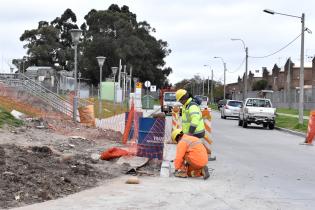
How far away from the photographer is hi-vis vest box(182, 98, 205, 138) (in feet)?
37.5

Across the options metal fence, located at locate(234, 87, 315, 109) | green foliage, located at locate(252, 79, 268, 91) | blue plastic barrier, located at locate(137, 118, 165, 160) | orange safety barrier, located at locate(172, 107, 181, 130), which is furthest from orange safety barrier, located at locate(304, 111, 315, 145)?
green foliage, located at locate(252, 79, 268, 91)

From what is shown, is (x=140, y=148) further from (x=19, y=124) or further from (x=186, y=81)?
(x=186, y=81)

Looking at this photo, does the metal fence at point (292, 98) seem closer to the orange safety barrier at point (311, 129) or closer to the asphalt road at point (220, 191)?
the orange safety barrier at point (311, 129)

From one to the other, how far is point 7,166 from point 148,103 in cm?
5106

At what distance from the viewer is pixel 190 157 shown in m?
11.2

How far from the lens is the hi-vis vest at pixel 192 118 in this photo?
450 inches

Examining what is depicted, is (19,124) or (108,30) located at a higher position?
(108,30)

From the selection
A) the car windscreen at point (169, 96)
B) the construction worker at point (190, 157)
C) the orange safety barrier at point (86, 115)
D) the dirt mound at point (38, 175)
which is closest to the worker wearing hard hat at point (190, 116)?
the construction worker at point (190, 157)

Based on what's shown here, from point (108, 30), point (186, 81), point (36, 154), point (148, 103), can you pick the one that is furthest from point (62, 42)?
point (36, 154)

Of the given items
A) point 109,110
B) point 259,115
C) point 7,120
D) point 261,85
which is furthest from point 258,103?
point 261,85

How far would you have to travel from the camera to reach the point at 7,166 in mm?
9727

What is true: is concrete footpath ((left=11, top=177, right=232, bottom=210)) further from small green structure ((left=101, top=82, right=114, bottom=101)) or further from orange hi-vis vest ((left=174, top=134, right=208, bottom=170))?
small green structure ((left=101, top=82, right=114, bottom=101))

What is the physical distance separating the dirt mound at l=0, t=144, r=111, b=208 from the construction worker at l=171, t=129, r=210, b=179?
1448 millimetres

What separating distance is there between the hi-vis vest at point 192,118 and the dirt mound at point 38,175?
6.47ft
